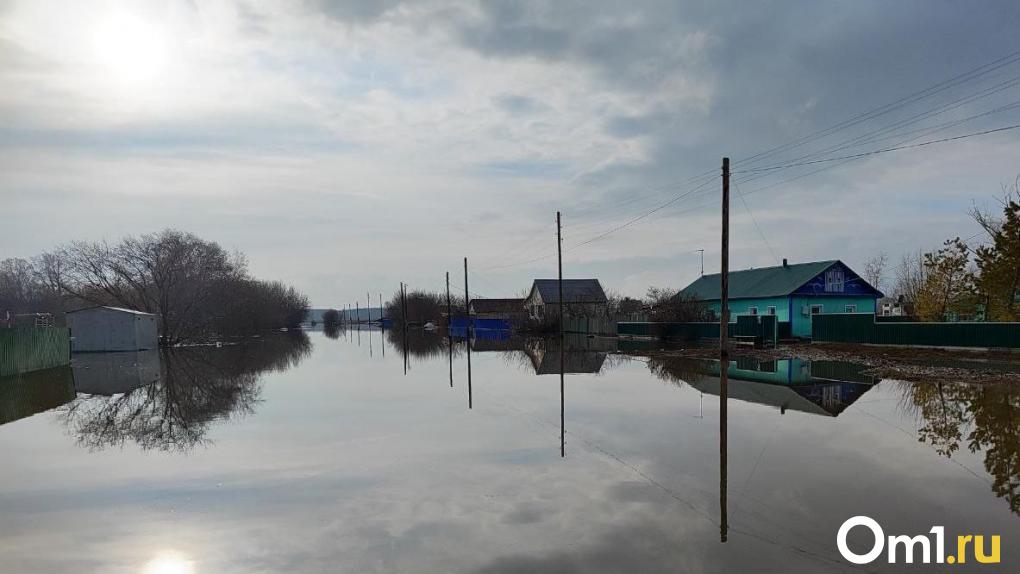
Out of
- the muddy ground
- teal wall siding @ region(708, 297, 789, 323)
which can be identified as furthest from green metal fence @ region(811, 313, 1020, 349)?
teal wall siding @ region(708, 297, 789, 323)

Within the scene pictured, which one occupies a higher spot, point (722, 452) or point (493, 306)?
point (493, 306)

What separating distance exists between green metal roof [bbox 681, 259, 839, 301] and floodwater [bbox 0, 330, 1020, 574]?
77.4ft

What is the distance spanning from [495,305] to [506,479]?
92.7 meters

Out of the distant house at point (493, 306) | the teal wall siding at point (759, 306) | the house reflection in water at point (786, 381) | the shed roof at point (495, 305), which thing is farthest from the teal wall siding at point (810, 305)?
the shed roof at point (495, 305)

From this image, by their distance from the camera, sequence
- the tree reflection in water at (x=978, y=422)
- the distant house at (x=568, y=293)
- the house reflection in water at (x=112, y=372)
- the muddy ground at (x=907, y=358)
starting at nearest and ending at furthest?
the tree reflection in water at (x=978, y=422)
the muddy ground at (x=907, y=358)
the house reflection in water at (x=112, y=372)
the distant house at (x=568, y=293)

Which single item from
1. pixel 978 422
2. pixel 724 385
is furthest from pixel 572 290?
pixel 978 422

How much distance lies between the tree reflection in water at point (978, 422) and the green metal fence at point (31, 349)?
2938 centimetres

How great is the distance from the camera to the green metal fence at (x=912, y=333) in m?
24.4

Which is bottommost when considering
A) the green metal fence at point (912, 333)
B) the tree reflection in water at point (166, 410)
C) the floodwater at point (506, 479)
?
the tree reflection in water at point (166, 410)

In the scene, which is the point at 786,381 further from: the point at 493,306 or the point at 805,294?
the point at 493,306

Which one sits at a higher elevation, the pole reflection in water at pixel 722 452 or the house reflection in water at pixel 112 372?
the pole reflection in water at pixel 722 452

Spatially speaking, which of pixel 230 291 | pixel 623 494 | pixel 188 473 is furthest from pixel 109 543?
pixel 230 291

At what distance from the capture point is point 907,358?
2427cm

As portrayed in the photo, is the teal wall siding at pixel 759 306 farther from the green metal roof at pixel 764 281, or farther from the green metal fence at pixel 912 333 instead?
the green metal fence at pixel 912 333
